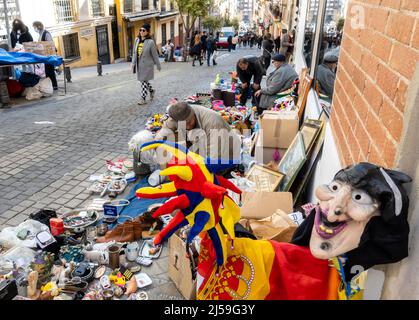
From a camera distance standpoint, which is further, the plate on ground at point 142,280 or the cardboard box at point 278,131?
the cardboard box at point 278,131

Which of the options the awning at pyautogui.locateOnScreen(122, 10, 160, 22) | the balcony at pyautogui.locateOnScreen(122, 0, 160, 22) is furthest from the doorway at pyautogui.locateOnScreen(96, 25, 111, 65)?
the balcony at pyautogui.locateOnScreen(122, 0, 160, 22)

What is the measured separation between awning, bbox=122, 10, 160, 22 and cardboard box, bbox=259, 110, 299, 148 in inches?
873

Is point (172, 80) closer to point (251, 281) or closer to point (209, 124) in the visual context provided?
point (209, 124)

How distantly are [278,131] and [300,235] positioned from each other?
12.4ft

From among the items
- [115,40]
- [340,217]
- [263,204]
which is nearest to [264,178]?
[263,204]

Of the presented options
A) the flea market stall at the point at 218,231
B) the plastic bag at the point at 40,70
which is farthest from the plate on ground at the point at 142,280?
the plastic bag at the point at 40,70

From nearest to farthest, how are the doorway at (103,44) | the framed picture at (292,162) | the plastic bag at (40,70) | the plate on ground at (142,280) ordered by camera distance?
1. the plate on ground at (142,280)
2. the framed picture at (292,162)
3. the plastic bag at (40,70)
4. the doorway at (103,44)

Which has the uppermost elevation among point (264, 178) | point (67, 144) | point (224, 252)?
point (224, 252)

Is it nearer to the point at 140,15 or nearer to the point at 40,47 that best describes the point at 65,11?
the point at 140,15

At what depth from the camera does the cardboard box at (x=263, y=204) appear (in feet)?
12.2

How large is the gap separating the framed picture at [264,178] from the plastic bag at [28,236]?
2.54 metres

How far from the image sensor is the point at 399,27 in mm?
1733

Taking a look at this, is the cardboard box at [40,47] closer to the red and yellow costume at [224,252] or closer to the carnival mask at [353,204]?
the red and yellow costume at [224,252]

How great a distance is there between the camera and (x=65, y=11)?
19.2 metres
